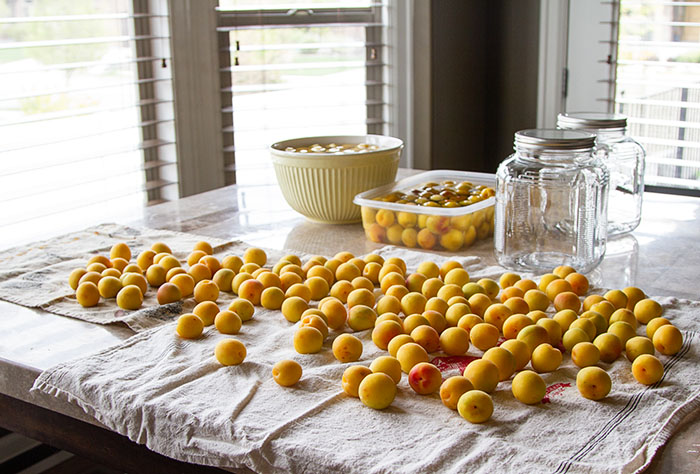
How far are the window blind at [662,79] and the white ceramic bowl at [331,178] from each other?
6.86 feet

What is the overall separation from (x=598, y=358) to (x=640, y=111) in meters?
2.82

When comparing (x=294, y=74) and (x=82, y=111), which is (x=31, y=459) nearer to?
(x=82, y=111)

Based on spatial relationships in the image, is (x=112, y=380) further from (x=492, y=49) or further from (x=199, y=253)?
(x=492, y=49)

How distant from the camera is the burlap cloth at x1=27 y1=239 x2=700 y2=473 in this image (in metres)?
0.81

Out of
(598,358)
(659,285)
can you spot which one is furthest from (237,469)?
(659,285)

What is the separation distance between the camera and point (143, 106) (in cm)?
272

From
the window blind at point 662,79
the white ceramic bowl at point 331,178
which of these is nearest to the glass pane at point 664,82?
the window blind at point 662,79

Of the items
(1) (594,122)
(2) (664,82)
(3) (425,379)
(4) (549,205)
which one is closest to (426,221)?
(4) (549,205)

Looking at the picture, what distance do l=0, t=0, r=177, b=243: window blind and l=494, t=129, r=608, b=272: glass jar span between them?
1339 mm

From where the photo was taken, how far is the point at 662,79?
135 inches

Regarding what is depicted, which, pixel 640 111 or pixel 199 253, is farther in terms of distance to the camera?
pixel 640 111

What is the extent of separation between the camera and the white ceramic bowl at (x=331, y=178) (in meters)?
1.74

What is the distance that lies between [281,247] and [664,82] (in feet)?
8.09

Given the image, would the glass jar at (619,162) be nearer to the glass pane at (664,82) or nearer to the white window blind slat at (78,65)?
the white window blind slat at (78,65)
